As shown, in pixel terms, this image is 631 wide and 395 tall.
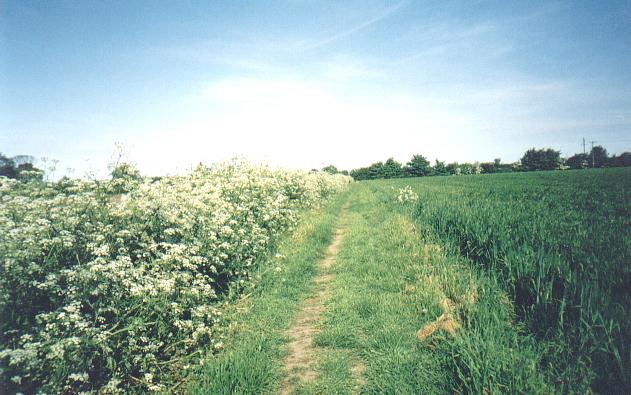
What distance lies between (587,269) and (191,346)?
6.11 metres

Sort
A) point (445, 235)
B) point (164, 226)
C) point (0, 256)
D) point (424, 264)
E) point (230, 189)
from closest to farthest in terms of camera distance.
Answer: point (0, 256) → point (164, 226) → point (424, 264) → point (445, 235) → point (230, 189)

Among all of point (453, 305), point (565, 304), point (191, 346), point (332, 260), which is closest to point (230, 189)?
point (332, 260)

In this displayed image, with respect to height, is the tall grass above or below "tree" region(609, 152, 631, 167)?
below

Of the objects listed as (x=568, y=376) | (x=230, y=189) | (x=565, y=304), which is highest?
(x=230, y=189)

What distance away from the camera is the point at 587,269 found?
15.1 ft

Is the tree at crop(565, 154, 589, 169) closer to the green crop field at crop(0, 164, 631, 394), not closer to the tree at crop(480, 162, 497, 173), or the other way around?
the tree at crop(480, 162, 497, 173)

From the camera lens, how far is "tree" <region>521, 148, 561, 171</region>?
105938 mm

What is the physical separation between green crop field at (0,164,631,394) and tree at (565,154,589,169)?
129 metres

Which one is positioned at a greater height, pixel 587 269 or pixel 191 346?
pixel 587 269

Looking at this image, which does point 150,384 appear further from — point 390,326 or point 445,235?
point 445,235

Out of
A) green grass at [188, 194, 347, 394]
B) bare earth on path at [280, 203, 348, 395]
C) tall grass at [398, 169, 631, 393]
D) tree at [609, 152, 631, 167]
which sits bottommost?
bare earth on path at [280, 203, 348, 395]

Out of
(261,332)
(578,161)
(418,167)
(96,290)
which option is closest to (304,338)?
(261,332)

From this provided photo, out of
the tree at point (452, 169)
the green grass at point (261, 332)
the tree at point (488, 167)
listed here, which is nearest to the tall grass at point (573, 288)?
the green grass at point (261, 332)

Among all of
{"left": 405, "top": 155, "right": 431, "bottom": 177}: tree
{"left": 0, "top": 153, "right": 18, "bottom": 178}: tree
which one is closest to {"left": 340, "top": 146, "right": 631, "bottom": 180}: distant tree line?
{"left": 405, "top": 155, "right": 431, "bottom": 177}: tree
